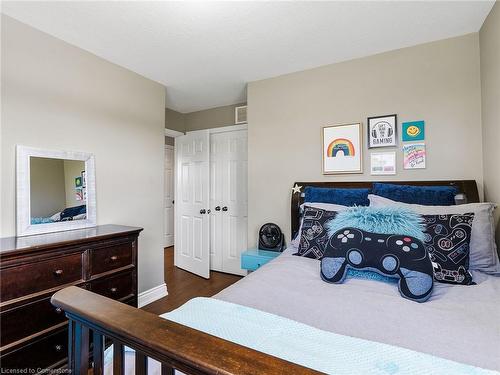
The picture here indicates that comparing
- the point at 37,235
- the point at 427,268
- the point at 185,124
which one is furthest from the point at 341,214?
the point at 185,124

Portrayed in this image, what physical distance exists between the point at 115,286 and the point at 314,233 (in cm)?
163

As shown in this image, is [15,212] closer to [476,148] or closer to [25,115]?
[25,115]

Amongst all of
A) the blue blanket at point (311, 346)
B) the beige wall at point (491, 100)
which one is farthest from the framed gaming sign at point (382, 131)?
the blue blanket at point (311, 346)

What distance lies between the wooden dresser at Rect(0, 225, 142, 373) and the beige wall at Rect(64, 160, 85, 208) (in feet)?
1.01

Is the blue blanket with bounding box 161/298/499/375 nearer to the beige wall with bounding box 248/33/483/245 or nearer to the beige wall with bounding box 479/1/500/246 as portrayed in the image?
the beige wall with bounding box 479/1/500/246

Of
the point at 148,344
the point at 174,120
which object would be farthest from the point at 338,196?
the point at 174,120

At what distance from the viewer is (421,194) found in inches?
74.8

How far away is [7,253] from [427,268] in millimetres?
2249

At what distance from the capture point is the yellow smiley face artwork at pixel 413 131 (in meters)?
2.10

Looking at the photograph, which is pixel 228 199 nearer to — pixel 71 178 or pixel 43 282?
pixel 71 178

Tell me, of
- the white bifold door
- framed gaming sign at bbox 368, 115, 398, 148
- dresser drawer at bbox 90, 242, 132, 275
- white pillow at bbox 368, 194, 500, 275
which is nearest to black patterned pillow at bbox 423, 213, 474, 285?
white pillow at bbox 368, 194, 500, 275

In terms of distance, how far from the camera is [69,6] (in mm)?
1639

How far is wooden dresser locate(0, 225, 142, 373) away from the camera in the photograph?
54.8 inches

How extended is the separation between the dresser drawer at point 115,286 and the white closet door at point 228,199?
1610mm
